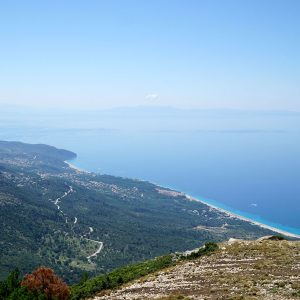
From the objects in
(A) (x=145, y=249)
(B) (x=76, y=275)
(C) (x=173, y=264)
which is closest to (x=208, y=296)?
(C) (x=173, y=264)

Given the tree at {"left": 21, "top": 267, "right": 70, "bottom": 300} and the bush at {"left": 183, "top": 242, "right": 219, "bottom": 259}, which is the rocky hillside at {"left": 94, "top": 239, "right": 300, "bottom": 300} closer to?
the bush at {"left": 183, "top": 242, "right": 219, "bottom": 259}

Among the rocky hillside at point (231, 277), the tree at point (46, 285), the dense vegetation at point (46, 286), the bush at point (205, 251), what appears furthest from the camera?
the bush at point (205, 251)

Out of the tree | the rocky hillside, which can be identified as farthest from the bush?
the tree

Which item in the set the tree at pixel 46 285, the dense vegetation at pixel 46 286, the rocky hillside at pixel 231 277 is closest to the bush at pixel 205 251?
the rocky hillside at pixel 231 277

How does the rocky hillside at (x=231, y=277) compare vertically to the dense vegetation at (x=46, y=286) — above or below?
above

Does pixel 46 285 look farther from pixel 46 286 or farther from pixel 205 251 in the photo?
pixel 205 251

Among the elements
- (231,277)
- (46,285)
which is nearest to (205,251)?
(231,277)

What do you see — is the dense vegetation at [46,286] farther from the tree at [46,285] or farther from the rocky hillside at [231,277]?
the rocky hillside at [231,277]
